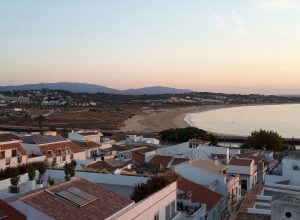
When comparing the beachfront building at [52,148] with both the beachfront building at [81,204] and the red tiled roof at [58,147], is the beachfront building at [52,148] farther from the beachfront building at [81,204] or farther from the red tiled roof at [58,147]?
the beachfront building at [81,204]

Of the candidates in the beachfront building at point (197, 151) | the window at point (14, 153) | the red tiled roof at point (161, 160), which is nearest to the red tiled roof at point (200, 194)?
the red tiled roof at point (161, 160)

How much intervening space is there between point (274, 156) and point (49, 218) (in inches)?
1546

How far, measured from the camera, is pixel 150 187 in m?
15.0

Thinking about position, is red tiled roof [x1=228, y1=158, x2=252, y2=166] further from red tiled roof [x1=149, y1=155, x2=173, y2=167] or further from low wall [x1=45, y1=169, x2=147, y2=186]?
low wall [x1=45, y1=169, x2=147, y2=186]

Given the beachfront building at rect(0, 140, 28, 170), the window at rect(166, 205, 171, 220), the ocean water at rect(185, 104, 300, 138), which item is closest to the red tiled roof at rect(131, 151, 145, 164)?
the beachfront building at rect(0, 140, 28, 170)

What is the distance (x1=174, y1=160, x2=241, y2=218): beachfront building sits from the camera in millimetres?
25797

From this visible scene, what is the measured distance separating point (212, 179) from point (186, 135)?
1660 inches

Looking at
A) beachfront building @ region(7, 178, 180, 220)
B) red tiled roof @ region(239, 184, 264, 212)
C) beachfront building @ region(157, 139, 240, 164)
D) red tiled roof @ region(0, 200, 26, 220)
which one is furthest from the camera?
beachfront building @ region(157, 139, 240, 164)

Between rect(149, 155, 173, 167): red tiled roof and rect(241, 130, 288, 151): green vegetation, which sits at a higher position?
rect(149, 155, 173, 167): red tiled roof

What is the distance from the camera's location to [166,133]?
241ft

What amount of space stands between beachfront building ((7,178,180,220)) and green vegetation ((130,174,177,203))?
53 cm

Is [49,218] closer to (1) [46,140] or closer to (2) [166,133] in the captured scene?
(1) [46,140]

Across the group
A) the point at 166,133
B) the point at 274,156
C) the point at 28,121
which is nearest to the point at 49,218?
the point at 274,156

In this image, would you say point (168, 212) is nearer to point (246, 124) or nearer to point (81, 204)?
point (81, 204)
